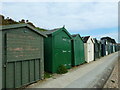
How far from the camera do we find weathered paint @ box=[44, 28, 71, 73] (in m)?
11.1

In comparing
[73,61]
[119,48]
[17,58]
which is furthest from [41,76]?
[119,48]

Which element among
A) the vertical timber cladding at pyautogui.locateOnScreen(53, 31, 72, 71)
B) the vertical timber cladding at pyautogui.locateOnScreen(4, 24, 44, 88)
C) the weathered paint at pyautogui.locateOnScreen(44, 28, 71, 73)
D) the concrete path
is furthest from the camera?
the vertical timber cladding at pyautogui.locateOnScreen(53, 31, 72, 71)

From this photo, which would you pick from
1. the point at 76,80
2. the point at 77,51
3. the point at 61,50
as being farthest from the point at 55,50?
the point at 77,51

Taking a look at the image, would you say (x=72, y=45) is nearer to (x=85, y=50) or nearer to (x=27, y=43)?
(x=85, y=50)

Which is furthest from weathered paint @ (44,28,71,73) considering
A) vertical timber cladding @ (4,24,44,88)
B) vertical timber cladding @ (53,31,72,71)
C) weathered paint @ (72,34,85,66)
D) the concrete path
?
weathered paint @ (72,34,85,66)

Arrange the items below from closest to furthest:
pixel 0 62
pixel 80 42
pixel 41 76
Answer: pixel 0 62 → pixel 41 76 → pixel 80 42

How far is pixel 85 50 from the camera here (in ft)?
63.8

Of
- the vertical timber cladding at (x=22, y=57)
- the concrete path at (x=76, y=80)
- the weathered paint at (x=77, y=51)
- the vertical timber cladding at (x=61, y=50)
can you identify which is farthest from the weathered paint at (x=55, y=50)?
the weathered paint at (x=77, y=51)

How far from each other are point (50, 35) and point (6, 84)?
19.5 ft

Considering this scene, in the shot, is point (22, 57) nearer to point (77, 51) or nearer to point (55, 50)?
point (55, 50)

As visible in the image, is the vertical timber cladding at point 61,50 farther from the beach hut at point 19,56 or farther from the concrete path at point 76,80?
the beach hut at point 19,56

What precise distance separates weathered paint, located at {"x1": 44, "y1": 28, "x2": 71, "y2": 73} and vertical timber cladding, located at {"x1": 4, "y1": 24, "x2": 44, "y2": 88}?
87.0 inches

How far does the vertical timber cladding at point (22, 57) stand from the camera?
21.7 feet

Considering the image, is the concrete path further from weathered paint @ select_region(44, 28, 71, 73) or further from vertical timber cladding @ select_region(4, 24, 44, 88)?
weathered paint @ select_region(44, 28, 71, 73)
